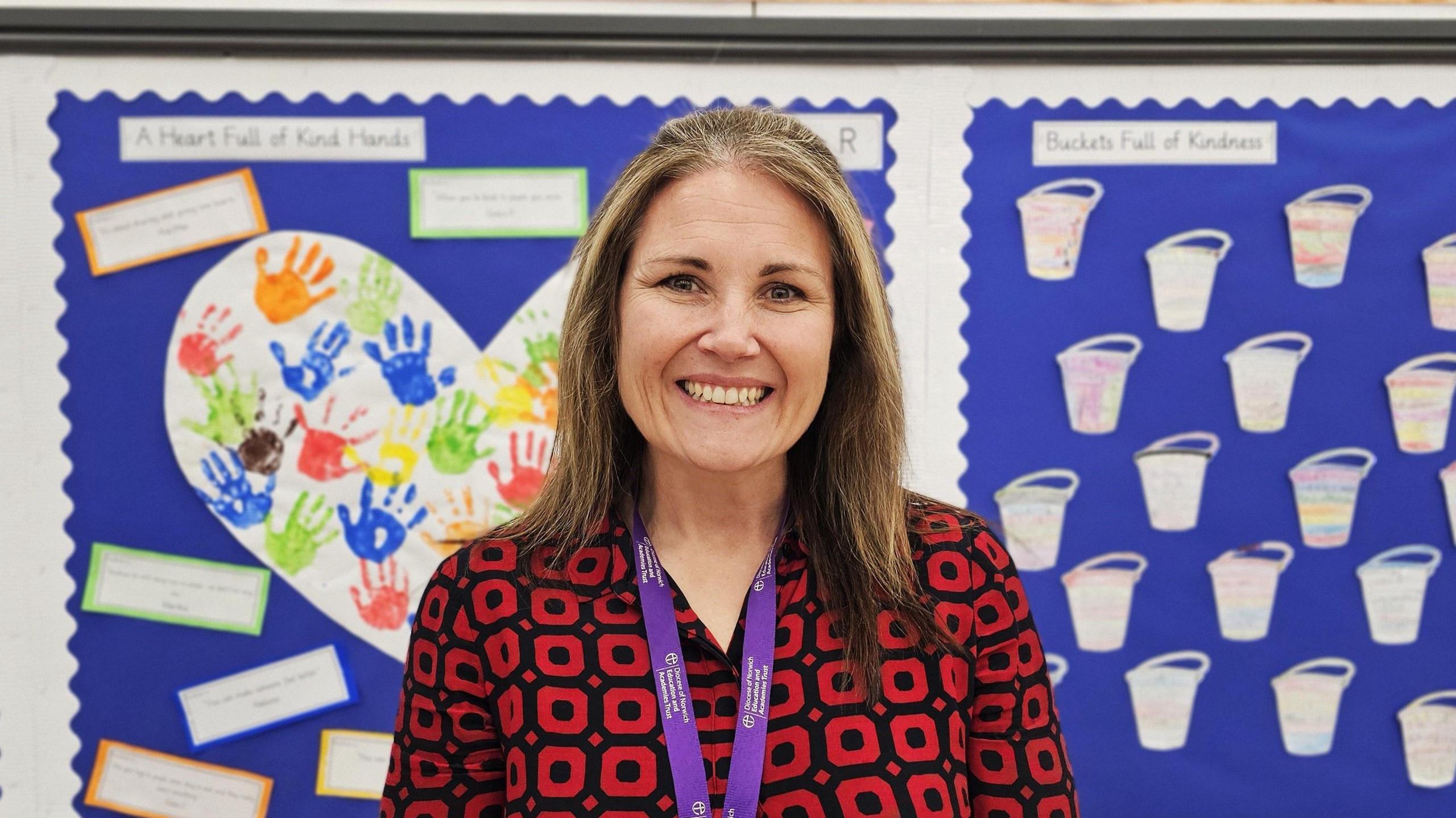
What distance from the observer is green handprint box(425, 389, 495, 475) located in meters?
1.75

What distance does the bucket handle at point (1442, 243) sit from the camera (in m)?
1.82

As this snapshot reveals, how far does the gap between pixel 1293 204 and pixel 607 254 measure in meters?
1.36

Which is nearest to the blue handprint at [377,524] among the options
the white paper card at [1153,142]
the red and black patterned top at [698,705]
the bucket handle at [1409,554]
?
the red and black patterned top at [698,705]

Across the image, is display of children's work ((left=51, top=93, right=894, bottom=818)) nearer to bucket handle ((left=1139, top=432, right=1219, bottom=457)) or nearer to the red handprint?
the red handprint

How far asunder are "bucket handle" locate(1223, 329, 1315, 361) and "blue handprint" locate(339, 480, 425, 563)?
147cm

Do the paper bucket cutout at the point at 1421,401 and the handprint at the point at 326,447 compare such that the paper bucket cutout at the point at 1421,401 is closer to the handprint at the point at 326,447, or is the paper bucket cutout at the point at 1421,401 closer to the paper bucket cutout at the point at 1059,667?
the paper bucket cutout at the point at 1059,667

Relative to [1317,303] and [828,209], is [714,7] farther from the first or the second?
[1317,303]

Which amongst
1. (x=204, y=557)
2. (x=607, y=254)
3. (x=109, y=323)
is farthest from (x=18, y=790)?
(x=607, y=254)

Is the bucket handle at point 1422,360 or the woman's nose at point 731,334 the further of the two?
the bucket handle at point 1422,360

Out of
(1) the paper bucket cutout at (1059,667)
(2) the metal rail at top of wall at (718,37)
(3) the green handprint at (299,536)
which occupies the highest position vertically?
(2) the metal rail at top of wall at (718,37)

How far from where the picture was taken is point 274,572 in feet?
5.74

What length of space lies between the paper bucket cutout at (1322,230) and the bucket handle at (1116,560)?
1.87 feet

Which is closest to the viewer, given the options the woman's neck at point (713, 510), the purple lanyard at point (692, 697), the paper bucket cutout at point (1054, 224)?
the purple lanyard at point (692, 697)

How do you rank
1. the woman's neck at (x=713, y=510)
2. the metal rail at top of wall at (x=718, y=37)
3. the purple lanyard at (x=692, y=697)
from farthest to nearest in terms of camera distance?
the metal rail at top of wall at (x=718, y=37) → the woman's neck at (x=713, y=510) → the purple lanyard at (x=692, y=697)
